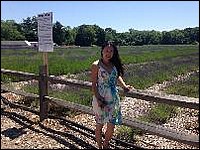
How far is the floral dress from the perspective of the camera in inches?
229

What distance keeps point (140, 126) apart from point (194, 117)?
408 cm

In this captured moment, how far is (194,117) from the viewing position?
9.84 meters

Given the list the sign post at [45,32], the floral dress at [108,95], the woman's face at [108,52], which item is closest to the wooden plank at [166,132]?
the floral dress at [108,95]

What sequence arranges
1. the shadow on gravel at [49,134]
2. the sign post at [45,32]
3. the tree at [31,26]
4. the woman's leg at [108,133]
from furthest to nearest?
1. the tree at [31,26]
2. the sign post at [45,32]
3. the shadow on gravel at [49,134]
4. the woman's leg at [108,133]

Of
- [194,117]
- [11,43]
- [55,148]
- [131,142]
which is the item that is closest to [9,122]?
[55,148]

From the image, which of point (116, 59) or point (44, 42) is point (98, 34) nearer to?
point (44, 42)

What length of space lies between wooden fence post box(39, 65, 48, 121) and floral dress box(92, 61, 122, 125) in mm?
2829

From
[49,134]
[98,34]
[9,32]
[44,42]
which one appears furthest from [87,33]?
[9,32]

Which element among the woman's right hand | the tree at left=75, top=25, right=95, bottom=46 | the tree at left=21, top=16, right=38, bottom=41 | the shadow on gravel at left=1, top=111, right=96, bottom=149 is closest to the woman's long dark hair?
the woman's right hand

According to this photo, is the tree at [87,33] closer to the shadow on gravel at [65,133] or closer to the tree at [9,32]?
the shadow on gravel at [65,133]

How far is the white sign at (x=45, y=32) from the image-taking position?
8411 mm

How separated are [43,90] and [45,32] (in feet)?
3.97

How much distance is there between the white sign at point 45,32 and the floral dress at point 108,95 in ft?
9.51

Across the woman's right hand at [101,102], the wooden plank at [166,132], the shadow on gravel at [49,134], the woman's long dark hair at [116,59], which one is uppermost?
the woman's long dark hair at [116,59]
